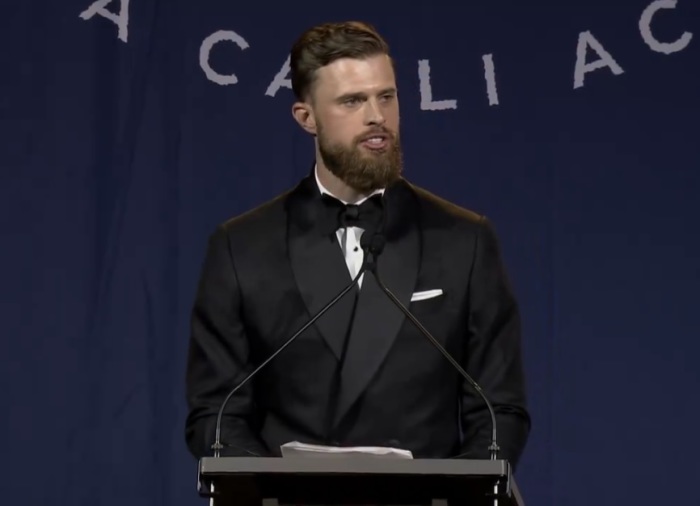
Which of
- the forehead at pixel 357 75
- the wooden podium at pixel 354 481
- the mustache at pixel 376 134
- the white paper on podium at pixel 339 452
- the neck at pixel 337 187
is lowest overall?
the wooden podium at pixel 354 481

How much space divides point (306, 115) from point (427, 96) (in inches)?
37.4

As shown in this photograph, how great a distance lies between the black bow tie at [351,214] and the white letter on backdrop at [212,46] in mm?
1027

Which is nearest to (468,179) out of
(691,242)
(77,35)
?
(691,242)

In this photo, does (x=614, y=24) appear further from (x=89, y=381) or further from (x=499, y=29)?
(x=89, y=381)

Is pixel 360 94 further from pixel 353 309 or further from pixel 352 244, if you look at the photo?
pixel 353 309

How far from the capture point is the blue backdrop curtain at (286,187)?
381 cm

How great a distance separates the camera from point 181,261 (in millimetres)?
3873

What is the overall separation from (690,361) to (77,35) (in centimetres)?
167

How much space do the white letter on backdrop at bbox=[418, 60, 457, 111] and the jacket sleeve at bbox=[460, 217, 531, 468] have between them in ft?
3.23

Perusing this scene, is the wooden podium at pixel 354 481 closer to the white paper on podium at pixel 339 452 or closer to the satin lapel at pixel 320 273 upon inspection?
the white paper on podium at pixel 339 452

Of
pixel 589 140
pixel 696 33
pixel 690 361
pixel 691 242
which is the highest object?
pixel 696 33

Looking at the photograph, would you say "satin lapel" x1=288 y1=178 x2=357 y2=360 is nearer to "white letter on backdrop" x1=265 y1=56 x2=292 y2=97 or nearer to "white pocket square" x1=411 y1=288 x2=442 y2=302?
"white pocket square" x1=411 y1=288 x2=442 y2=302

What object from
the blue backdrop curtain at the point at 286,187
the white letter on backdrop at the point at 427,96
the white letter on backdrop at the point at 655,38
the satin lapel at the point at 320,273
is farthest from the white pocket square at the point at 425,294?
the white letter on backdrop at the point at 655,38

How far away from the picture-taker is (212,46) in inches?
155
